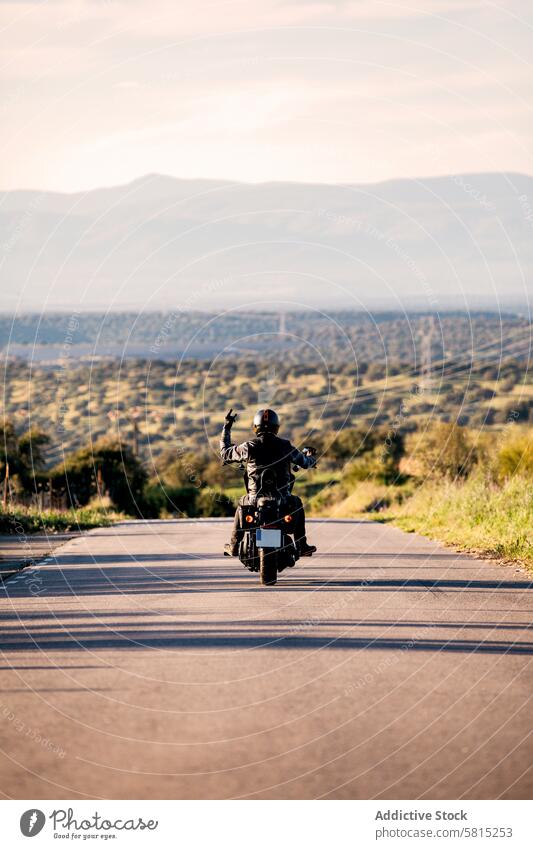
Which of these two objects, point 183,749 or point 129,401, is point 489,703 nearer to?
point 183,749

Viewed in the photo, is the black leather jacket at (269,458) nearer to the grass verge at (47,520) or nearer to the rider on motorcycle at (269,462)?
the rider on motorcycle at (269,462)

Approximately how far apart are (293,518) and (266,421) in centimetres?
113

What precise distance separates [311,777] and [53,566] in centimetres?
1122

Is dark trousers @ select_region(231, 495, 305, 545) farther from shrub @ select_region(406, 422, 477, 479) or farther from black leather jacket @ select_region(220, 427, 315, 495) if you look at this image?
shrub @ select_region(406, 422, 477, 479)

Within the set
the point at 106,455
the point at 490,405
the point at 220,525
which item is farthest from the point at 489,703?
the point at 490,405

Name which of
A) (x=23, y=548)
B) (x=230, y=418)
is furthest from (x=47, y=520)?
(x=230, y=418)

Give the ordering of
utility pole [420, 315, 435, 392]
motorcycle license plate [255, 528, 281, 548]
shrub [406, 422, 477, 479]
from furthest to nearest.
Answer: utility pole [420, 315, 435, 392]
shrub [406, 422, 477, 479]
motorcycle license plate [255, 528, 281, 548]

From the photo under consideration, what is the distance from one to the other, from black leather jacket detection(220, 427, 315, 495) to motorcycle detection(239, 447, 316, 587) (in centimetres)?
8

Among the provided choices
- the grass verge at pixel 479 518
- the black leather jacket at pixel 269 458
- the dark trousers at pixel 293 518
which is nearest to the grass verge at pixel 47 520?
the grass verge at pixel 479 518

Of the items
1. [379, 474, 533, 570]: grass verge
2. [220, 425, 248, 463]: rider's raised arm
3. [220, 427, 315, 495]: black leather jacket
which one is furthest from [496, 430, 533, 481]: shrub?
[220, 427, 315, 495]: black leather jacket

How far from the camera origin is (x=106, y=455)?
41.7 metres

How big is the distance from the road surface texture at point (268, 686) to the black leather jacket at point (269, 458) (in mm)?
1138

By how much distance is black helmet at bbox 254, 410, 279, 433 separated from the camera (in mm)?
14875

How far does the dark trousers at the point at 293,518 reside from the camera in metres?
14.8
